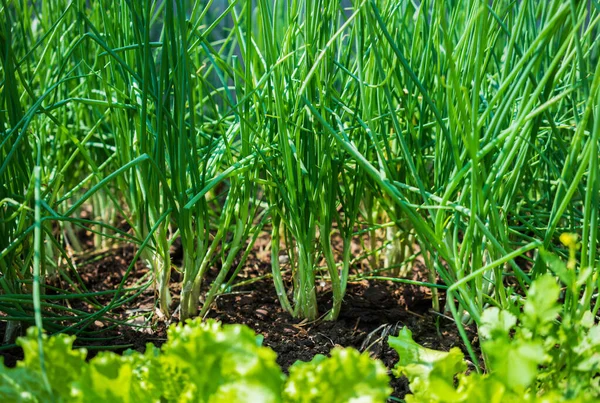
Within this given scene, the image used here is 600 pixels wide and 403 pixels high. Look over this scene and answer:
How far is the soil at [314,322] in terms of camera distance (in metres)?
0.99

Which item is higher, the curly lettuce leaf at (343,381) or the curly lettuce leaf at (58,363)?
the curly lettuce leaf at (343,381)

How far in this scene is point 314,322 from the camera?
3.57 feet

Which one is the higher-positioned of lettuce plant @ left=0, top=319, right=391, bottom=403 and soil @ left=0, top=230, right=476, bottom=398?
lettuce plant @ left=0, top=319, right=391, bottom=403

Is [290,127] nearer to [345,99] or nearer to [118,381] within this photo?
[345,99]

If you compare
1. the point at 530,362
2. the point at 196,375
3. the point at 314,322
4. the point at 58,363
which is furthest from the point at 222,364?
the point at 314,322

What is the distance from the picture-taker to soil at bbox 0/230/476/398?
0.99 m

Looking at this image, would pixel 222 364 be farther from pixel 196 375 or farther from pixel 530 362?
pixel 530 362

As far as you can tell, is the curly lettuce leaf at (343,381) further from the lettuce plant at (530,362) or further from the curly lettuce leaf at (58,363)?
the curly lettuce leaf at (58,363)

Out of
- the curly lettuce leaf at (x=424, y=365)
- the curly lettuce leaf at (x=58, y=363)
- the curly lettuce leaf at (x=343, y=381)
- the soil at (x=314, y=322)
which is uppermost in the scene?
the curly lettuce leaf at (x=343, y=381)

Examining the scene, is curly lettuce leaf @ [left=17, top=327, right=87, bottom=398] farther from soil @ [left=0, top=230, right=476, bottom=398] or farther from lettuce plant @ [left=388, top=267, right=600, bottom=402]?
lettuce plant @ [left=388, top=267, right=600, bottom=402]

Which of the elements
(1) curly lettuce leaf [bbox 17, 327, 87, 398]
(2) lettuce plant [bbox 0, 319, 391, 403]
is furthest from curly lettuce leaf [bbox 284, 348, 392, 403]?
(1) curly lettuce leaf [bbox 17, 327, 87, 398]

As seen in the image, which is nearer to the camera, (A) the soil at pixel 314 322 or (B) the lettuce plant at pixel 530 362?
(B) the lettuce plant at pixel 530 362

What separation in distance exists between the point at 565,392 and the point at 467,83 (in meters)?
0.41

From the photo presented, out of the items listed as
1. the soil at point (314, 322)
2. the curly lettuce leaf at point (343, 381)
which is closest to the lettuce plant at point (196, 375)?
the curly lettuce leaf at point (343, 381)
